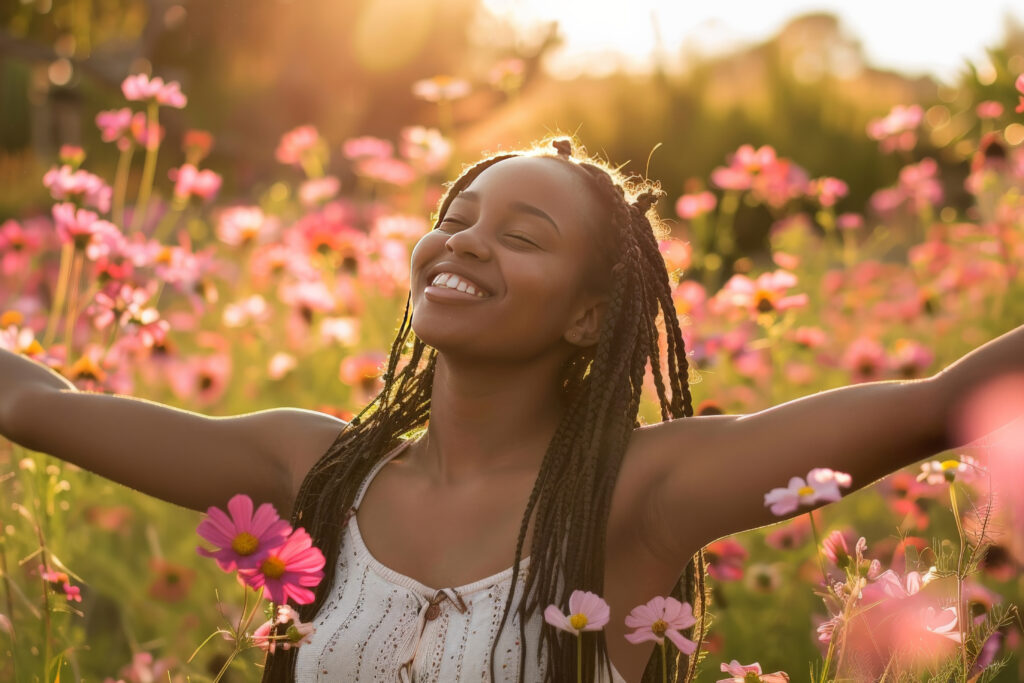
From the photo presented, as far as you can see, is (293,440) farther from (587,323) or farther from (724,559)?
(724,559)

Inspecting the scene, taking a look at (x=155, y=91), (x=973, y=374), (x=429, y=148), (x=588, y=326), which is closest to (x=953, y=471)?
(x=973, y=374)

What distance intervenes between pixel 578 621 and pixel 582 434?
1.60 ft

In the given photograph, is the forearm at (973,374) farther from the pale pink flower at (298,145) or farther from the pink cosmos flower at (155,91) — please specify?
the pale pink flower at (298,145)

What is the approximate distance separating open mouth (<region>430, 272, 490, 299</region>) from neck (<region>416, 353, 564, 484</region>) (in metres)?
0.10

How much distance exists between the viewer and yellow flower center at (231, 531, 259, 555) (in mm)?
1328

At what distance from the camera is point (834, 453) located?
5.04ft

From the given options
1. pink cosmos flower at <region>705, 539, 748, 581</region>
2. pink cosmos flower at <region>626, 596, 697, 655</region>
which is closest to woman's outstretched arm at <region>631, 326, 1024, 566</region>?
pink cosmos flower at <region>626, 596, 697, 655</region>

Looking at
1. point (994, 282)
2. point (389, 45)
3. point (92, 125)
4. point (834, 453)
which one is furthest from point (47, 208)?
point (389, 45)

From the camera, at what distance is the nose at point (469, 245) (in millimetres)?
1794

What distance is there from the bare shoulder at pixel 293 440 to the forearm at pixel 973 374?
0.95m

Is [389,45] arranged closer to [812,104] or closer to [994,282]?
[812,104]

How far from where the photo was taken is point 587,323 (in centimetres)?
193

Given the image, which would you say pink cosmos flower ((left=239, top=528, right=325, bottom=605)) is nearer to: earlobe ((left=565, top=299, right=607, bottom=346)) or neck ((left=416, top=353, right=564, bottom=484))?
neck ((left=416, top=353, right=564, bottom=484))

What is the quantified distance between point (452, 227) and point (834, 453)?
693 mm
